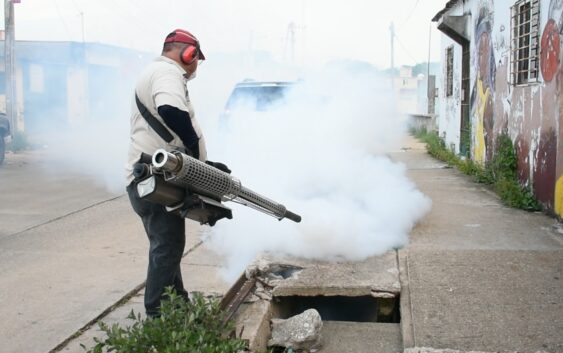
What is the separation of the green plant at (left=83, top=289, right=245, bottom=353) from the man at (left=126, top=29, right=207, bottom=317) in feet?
1.21

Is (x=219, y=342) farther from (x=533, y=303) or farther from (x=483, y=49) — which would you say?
(x=483, y=49)

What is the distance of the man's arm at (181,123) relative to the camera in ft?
9.85

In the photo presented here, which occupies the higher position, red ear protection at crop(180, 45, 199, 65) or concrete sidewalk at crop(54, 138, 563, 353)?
red ear protection at crop(180, 45, 199, 65)

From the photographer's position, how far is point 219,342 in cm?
277

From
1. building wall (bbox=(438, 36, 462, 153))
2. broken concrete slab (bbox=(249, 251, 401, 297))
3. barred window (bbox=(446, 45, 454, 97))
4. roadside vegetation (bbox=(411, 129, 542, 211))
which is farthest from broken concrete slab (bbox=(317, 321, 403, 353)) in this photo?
barred window (bbox=(446, 45, 454, 97))

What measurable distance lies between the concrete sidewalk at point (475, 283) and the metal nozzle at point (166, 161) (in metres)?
1.43

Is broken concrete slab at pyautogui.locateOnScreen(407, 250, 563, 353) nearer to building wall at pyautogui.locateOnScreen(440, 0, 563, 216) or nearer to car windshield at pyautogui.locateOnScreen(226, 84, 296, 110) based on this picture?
building wall at pyautogui.locateOnScreen(440, 0, 563, 216)

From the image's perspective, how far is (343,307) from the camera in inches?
165

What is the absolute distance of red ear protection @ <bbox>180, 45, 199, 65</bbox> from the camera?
10.8 ft

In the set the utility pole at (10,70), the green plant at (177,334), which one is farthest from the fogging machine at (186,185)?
the utility pole at (10,70)

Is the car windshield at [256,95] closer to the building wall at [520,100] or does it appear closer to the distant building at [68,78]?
the building wall at [520,100]

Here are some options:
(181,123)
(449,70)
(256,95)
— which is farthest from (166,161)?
(449,70)

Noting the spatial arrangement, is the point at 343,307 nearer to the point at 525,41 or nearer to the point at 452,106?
the point at 525,41

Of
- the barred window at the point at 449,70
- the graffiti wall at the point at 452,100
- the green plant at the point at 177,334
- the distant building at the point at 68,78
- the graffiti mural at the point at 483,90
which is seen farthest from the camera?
the distant building at the point at 68,78
